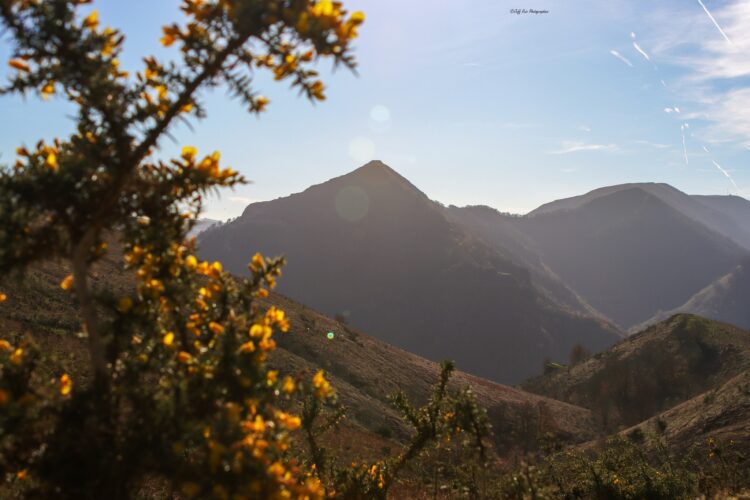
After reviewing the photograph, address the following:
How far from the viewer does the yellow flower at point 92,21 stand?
2783mm

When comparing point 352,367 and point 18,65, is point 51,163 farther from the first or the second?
point 352,367

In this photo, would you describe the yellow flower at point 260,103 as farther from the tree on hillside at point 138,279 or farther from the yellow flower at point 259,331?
the yellow flower at point 259,331

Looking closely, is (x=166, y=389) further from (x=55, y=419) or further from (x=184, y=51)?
(x=184, y=51)

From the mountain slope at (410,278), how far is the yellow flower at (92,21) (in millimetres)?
137664

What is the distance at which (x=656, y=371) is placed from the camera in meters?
53.2

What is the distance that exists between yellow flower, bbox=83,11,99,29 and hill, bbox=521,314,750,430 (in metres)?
51.3

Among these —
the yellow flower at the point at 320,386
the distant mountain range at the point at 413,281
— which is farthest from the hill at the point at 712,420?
the distant mountain range at the point at 413,281

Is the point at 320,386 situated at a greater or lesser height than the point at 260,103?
lesser

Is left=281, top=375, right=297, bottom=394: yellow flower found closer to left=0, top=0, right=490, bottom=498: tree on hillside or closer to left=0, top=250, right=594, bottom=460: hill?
left=0, top=0, right=490, bottom=498: tree on hillside

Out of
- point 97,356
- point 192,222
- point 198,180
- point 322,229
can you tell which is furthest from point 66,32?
point 322,229

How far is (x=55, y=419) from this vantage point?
2848 millimetres

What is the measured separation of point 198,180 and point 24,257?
1189mm

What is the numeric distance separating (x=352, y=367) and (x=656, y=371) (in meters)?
39.2

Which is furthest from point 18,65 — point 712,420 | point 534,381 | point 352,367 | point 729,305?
point 729,305
